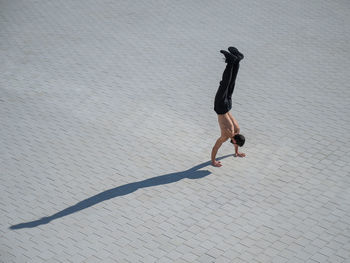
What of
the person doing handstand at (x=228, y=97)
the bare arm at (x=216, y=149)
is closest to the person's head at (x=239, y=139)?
the person doing handstand at (x=228, y=97)

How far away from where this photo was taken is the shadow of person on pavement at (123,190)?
8352 millimetres

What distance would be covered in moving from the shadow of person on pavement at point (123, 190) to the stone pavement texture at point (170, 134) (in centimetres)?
3

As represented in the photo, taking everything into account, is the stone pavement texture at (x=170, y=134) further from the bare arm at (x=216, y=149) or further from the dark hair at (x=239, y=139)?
the dark hair at (x=239, y=139)

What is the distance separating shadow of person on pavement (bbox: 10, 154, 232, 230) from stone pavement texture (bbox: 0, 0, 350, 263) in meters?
0.03

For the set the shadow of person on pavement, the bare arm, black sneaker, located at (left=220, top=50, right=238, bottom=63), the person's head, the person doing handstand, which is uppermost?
black sneaker, located at (left=220, top=50, right=238, bottom=63)

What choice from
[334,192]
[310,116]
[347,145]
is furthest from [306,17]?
[334,192]

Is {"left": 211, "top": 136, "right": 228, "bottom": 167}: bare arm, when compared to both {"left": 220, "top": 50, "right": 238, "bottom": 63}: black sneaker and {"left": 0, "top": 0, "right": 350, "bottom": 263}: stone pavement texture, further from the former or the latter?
{"left": 220, "top": 50, "right": 238, "bottom": 63}: black sneaker

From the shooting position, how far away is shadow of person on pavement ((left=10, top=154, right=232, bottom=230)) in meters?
8.35

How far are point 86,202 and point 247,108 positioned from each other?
4.57m

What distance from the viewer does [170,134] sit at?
10523mm

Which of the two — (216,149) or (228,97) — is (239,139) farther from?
(228,97)

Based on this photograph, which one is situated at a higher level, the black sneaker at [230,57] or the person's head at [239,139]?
the black sneaker at [230,57]

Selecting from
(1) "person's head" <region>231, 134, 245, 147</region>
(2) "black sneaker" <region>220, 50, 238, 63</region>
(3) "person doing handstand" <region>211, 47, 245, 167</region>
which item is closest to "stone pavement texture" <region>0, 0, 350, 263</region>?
(1) "person's head" <region>231, 134, 245, 147</region>

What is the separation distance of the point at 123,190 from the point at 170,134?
6.62 feet
